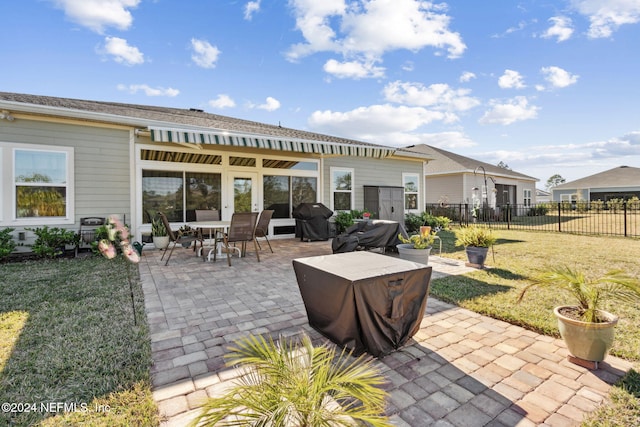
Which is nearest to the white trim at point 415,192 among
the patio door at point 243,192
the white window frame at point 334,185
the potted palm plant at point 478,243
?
the white window frame at point 334,185

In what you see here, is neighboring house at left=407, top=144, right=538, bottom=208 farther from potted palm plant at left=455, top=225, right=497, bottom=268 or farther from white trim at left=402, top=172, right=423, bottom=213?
potted palm plant at left=455, top=225, right=497, bottom=268

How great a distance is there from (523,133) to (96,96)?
20657 mm

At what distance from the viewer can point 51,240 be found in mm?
6535

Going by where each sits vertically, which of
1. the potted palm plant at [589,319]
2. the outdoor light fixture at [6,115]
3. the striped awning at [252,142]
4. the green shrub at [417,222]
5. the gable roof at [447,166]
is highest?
the gable roof at [447,166]

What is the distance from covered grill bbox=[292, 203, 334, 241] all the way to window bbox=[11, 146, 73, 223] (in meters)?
6.01

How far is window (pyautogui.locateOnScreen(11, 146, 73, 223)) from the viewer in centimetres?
668

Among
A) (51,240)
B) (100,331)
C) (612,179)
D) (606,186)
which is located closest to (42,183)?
(51,240)

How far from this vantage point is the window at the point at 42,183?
668 centimetres

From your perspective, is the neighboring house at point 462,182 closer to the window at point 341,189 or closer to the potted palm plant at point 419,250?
the window at point 341,189

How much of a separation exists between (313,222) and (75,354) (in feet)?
23.6

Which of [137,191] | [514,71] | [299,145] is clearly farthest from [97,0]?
[514,71]

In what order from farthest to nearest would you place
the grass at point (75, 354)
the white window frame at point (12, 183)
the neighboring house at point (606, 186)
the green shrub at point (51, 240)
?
the neighboring house at point (606, 186) < the white window frame at point (12, 183) < the green shrub at point (51, 240) < the grass at point (75, 354)

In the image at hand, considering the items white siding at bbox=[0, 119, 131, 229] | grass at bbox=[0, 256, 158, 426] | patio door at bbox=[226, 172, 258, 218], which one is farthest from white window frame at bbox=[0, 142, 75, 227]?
patio door at bbox=[226, 172, 258, 218]

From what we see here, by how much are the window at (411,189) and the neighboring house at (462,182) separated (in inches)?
126
